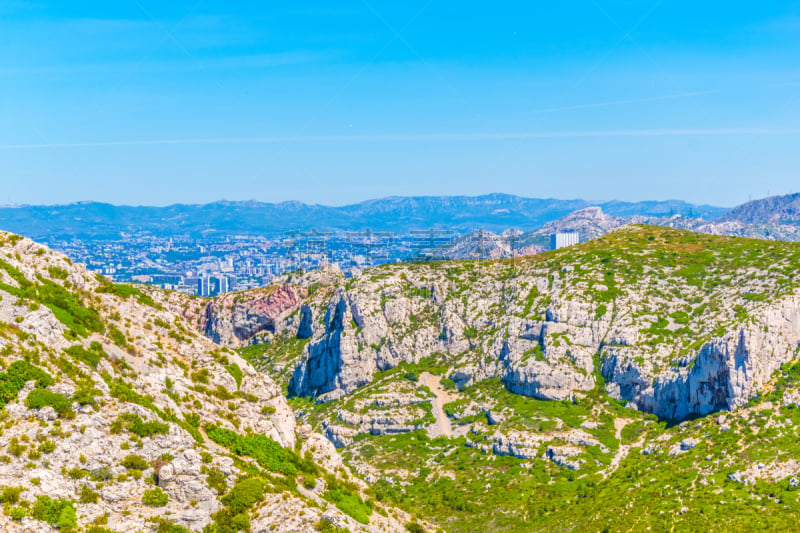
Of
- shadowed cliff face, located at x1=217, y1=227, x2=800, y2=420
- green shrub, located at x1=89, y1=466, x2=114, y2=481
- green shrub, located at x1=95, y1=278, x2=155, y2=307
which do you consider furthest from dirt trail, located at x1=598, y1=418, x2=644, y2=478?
green shrub, located at x1=89, y1=466, x2=114, y2=481

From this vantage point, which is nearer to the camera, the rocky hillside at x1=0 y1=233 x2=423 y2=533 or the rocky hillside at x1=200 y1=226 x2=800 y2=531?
the rocky hillside at x1=0 y1=233 x2=423 y2=533

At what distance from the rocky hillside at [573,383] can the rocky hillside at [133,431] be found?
2090 inches

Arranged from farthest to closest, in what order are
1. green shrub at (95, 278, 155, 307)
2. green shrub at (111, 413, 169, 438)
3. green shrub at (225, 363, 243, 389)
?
green shrub at (95, 278, 155, 307)
green shrub at (225, 363, 243, 389)
green shrub at (111, 413, 169, 438)

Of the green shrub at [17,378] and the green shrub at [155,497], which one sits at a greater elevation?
the green shrub at [17,378]

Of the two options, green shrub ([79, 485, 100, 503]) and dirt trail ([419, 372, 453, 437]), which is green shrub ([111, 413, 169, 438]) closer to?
green shrub ([79, 485, 100, 503])

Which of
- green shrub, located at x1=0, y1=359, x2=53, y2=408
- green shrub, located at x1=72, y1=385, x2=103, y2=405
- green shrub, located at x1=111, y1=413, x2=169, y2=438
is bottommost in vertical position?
green shrub, located at x1=111, y1=413, x2=169, y2=438

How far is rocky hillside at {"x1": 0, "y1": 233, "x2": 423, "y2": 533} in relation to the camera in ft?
105

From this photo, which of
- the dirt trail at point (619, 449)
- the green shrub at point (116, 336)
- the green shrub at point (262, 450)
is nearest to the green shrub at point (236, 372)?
the green shrub at point (262, 450)

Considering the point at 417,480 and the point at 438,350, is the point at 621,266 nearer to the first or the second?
the point at 438,350

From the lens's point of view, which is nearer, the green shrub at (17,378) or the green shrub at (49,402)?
the green shrub at (17,378)

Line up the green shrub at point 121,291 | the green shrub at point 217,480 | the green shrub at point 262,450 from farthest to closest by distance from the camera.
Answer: the green shrub at point 121,291 → the green shrub at point 262,450 → the green shrub at point 217,480

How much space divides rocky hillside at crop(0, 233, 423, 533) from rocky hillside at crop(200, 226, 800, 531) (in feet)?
174

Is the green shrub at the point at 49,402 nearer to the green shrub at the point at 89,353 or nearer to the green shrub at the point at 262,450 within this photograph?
the green shrub at the point at 89,353

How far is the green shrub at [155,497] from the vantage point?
33281mm
